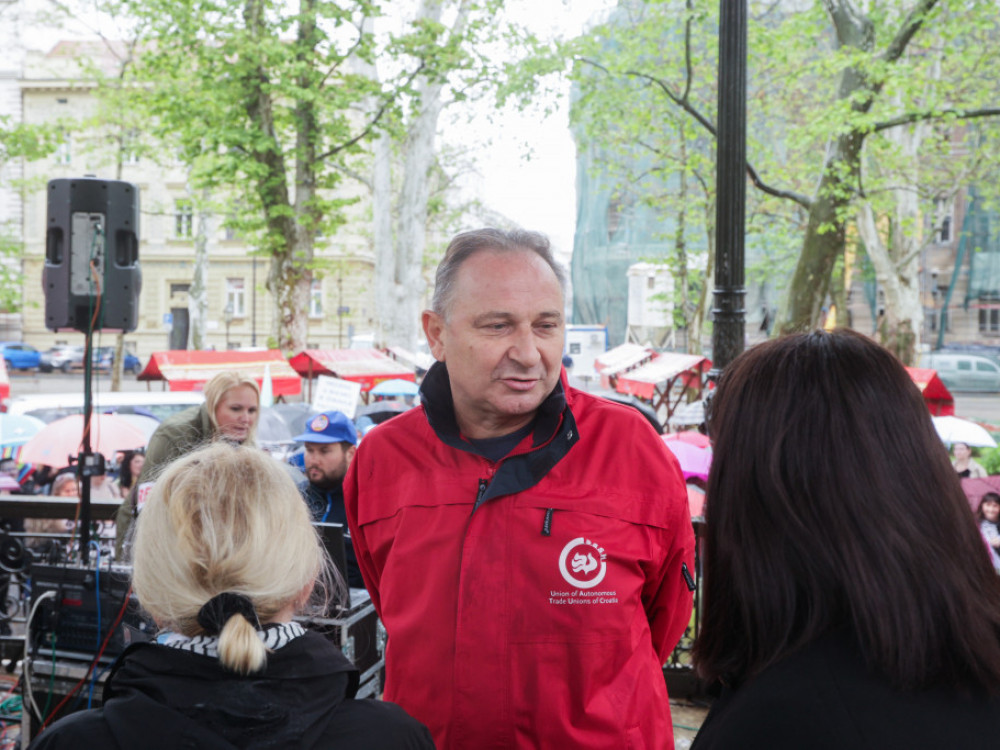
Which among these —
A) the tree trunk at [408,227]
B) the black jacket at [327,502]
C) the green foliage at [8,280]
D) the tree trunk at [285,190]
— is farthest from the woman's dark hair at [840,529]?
the green foliage at [8,280]

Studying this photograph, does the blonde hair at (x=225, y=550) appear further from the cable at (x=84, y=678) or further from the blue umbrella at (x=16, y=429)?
the blue umbrella at (x=16, y=429)

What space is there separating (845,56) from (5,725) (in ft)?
39.3

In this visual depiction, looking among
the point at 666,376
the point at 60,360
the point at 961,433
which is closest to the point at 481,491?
the point at 961,433

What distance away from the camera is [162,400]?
1530 cm

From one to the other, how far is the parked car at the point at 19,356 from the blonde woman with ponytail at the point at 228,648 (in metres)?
46.6

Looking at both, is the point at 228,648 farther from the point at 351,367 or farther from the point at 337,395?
the point at 351,367

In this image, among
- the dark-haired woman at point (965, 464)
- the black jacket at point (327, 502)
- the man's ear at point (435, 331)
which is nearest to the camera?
the man's ear at point (435, 331)

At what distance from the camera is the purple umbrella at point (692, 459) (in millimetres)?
7898

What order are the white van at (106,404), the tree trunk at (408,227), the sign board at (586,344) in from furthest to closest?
the sign board at (586,344) < the tree trunk at (408,227) < the white van at (106,404)

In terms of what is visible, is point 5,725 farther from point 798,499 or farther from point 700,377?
point 700,377

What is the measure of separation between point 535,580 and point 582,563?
116mm

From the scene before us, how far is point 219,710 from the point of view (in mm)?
1551

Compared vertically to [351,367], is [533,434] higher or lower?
higher

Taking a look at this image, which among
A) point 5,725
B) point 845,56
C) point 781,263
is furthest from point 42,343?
point 5,725
